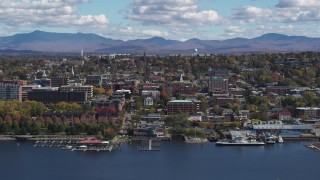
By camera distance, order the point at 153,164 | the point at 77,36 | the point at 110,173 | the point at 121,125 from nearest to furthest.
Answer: the point at 110,173 → the point at 153,164 → the point at 121,125 → the point at 77,36

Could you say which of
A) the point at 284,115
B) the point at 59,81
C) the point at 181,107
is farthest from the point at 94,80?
the point at 284,115

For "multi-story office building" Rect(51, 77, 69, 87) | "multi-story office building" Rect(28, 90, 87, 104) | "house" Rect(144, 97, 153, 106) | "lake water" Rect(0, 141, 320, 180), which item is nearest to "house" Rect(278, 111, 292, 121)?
"house" Rect(144, 97, 153, 106)

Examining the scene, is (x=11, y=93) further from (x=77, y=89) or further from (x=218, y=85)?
Result: (x=218, y=85)

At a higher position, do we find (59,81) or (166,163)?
(59,81)

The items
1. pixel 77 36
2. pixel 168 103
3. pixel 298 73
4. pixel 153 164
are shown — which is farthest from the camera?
pixel 77 36

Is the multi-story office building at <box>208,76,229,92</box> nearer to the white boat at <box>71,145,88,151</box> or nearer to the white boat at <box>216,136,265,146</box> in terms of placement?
the white boat at <box>216,136,265,146</box>

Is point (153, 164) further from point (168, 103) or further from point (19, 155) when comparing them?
point (168, 103)

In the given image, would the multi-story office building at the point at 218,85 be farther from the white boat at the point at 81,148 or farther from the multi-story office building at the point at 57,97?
the white boat at the point at 81,148

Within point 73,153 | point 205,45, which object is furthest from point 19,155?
point 205,45
